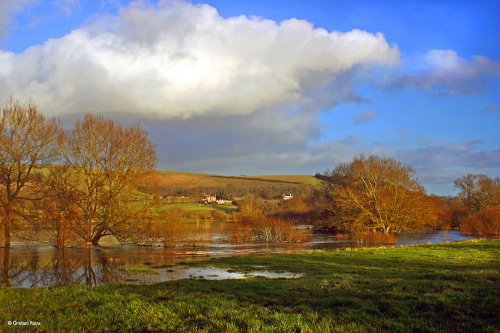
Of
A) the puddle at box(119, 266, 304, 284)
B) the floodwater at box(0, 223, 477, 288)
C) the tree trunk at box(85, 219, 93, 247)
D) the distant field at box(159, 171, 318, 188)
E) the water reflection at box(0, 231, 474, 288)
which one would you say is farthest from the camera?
the distant field at box(159, 171, 318, 188)

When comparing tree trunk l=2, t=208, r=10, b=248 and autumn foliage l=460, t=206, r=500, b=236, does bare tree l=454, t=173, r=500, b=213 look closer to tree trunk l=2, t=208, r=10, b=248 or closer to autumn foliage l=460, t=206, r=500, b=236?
autumn foliage l=460, t=206, r=500, b=236

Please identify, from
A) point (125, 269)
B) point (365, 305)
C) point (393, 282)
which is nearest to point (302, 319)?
point (365, 305)

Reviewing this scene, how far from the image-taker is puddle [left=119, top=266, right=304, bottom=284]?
18.8 meters

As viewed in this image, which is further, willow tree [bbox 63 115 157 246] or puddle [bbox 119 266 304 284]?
willow tree [bbox 63 115 157 246]

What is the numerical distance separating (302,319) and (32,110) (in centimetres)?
3538

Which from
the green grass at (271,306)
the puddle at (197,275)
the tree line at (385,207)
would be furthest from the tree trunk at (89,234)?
the tree line at (385,207)

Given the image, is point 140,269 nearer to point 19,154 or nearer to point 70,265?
point 70,265

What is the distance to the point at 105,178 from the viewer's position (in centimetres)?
3931

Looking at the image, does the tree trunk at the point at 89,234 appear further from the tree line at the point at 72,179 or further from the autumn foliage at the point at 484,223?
the autumn foliage at the point at 484,223

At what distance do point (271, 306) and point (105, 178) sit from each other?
31848 millimetres

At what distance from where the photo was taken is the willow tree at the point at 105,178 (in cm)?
3888

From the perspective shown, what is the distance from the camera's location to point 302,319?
928 centimetres

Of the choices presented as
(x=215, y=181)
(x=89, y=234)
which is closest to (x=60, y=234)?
(x=89, y=234)

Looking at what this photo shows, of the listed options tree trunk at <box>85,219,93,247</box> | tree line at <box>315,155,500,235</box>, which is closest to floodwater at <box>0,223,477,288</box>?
tree trunk at <box>85,219,93,247</box>
